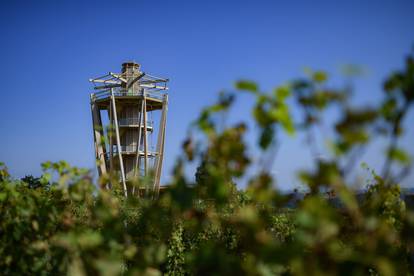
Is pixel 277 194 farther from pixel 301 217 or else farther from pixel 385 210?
pixel 385 210

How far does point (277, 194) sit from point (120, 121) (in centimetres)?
2061

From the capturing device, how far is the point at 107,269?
4.08 feet

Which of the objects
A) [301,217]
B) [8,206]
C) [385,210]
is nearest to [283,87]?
[301,217]

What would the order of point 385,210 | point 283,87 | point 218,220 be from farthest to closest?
1. point 385,210
2. point 218,220
3. point 283,87

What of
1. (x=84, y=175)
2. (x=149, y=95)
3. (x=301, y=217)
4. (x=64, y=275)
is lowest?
(x=64, y=275)

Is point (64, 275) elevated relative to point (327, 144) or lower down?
lower down

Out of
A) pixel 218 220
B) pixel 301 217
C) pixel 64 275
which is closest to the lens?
pixel 301 217

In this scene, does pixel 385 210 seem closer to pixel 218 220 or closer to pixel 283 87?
pixel 218 220

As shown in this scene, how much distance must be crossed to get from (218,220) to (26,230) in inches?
47.6

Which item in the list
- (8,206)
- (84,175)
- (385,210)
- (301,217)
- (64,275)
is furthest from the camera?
(385,210)

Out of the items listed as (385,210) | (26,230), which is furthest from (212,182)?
(385,210)

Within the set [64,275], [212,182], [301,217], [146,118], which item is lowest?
[64,275]

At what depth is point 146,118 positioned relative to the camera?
818 inches

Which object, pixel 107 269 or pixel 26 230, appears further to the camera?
pixel 26 230
